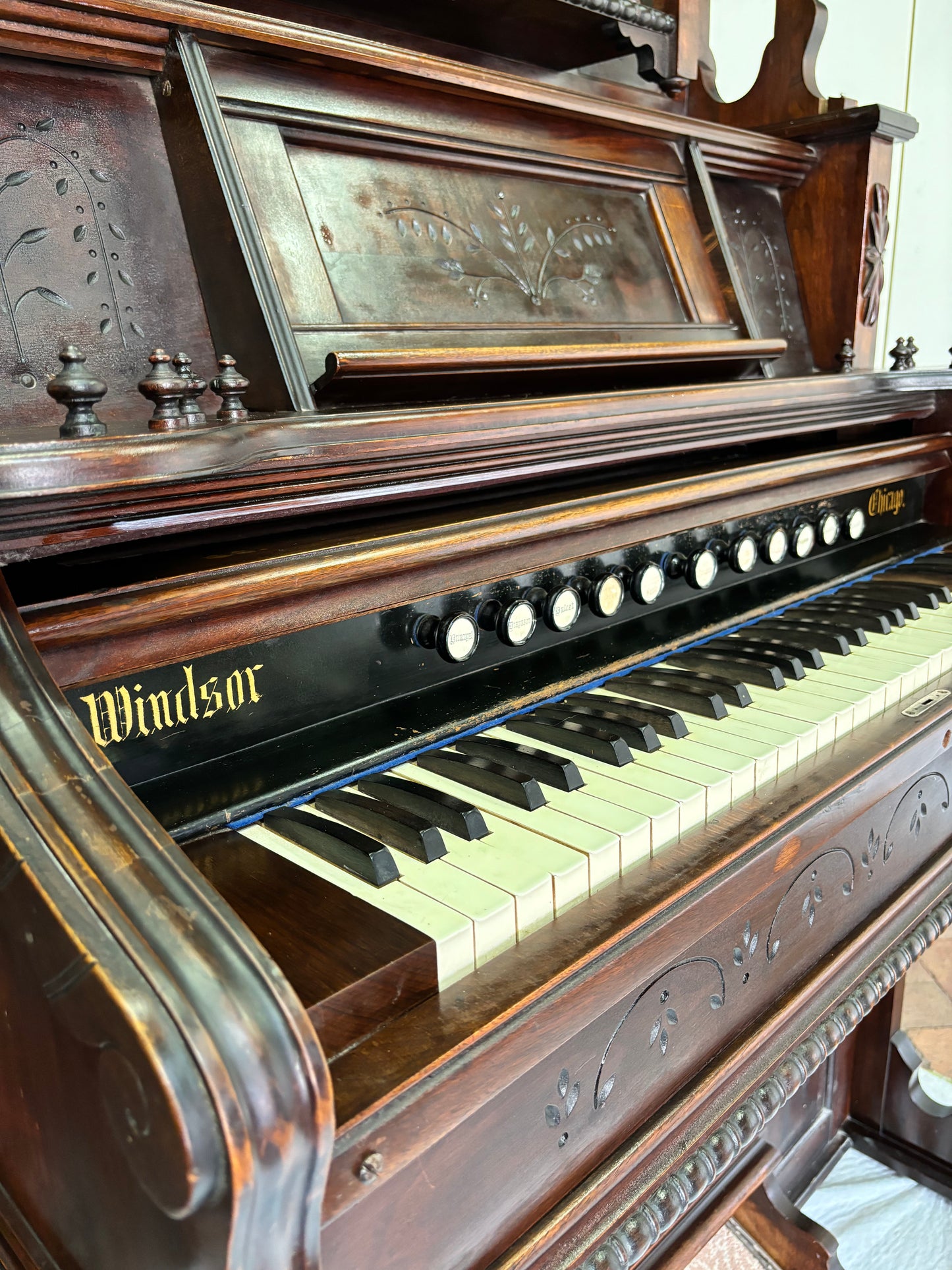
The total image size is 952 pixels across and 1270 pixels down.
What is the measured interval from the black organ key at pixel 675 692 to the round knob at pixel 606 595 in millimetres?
112

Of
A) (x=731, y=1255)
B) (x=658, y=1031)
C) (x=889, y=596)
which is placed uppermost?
(x=889, y=596)

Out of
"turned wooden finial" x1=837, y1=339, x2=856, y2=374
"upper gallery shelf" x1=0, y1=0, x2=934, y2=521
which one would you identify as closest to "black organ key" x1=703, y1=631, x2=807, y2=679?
"upper gallery shelf" x1=0, y1=0, x2=934, y2=521

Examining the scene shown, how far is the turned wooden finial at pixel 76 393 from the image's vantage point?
2.65ft

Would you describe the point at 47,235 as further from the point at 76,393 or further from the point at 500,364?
the point at 500,364

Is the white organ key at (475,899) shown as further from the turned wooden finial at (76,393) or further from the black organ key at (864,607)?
the black organ key at (864,607)

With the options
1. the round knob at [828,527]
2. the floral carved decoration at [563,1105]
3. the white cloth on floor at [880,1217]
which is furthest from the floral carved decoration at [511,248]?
the white cloth on floor at [880,1217]

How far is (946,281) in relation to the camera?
453 centimetres

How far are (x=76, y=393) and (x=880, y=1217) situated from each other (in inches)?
106

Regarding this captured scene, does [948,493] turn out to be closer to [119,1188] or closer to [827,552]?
[827,552]

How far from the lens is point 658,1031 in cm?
107

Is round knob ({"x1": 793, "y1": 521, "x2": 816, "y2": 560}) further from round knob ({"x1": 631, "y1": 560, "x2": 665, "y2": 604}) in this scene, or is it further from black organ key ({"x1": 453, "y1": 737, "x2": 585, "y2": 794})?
black organ key ({"x1": 453, "y1": 737, "x2": 585, "y2": 794})

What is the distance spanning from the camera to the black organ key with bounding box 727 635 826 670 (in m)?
1.63

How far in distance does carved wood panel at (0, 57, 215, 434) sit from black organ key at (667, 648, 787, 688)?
0.90 m

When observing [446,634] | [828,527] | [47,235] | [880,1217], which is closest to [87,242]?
[47,235]
